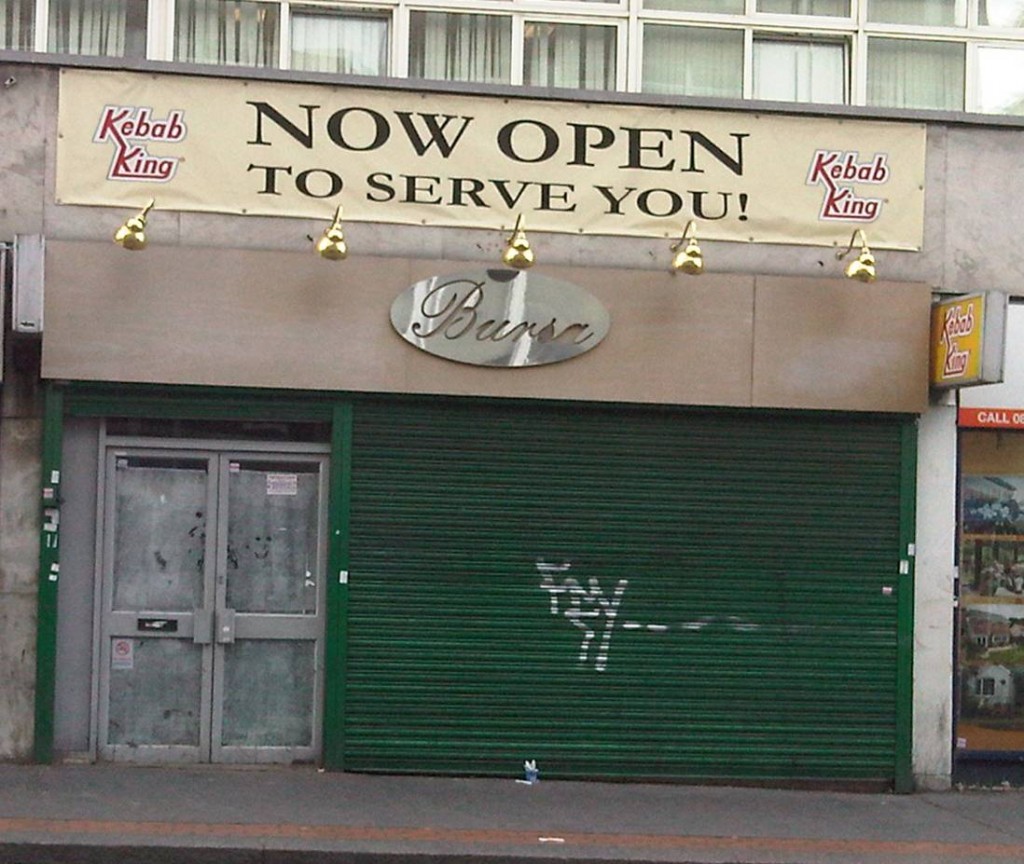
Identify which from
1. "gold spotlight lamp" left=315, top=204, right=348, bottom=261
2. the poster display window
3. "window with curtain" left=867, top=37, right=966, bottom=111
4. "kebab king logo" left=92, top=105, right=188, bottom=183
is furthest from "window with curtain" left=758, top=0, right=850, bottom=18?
"kebab king logo" left=92, top=105, right=188, bottom=183

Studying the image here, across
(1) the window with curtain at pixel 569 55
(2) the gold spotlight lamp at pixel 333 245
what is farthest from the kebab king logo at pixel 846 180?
(2) the gold spotlight lamp at pixel 333 245

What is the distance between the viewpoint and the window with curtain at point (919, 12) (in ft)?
43.5

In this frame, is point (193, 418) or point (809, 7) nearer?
point (193, 418)

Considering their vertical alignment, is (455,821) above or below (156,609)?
below

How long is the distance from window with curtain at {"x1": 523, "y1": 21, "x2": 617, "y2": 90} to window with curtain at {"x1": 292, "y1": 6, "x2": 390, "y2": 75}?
42.3 inches

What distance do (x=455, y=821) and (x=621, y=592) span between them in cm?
238

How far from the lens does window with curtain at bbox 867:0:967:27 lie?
13.3 metres

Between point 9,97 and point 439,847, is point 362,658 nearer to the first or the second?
point 439,847

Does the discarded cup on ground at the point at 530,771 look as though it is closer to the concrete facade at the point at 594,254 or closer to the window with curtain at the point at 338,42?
the concrete facade at the point at 594,254

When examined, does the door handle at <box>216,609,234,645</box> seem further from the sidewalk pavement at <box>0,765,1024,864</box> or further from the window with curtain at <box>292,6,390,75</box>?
the window with curtain at <box>292,6,390,75</box>

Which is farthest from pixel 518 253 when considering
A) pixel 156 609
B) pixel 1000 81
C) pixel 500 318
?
pixel 1000 81

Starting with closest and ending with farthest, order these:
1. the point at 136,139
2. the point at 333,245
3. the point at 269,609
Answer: the point at 333,245
the point at 136,139
the point at 269,609

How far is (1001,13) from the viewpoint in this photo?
43.9 feet

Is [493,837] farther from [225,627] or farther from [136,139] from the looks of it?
[136,139]
